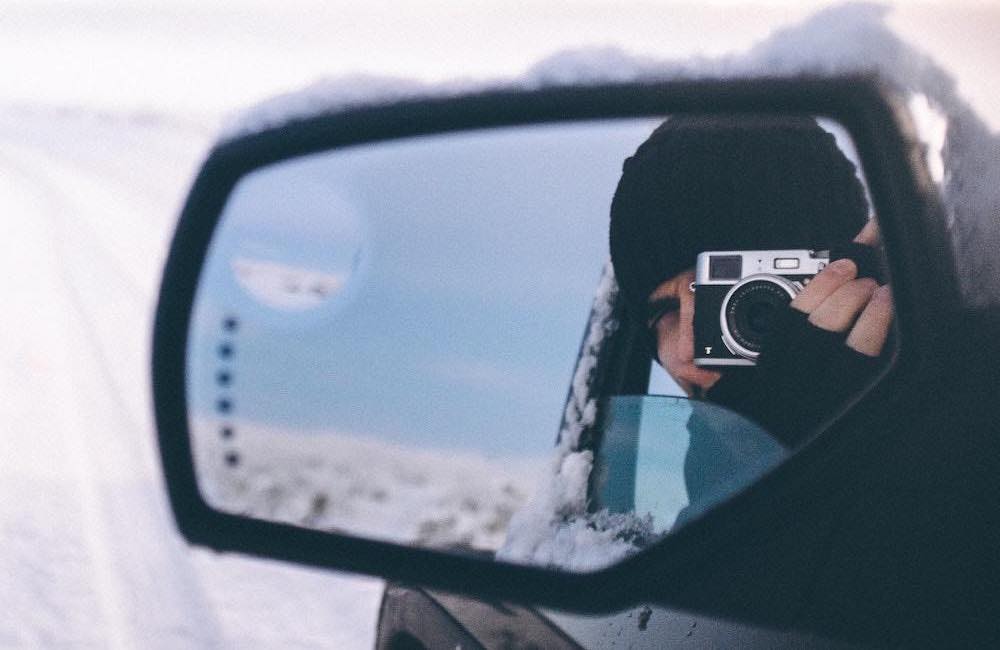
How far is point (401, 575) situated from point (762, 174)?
64 centimetres

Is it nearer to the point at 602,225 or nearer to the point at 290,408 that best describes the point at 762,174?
the point at 602,225

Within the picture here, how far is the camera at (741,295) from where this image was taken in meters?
1.11

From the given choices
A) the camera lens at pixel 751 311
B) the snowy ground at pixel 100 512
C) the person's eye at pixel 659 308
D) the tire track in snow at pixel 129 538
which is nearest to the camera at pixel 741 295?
the camera lens at pixel 751 311

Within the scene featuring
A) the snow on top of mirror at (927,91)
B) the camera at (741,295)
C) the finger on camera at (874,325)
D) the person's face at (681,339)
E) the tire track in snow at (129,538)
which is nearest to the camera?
the snow on top of mirror at (927,91)

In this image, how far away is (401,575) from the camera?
1.18 m

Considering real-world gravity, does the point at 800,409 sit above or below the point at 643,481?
above

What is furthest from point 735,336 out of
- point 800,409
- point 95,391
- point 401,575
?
point 95,391

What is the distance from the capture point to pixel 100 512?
5242 mm

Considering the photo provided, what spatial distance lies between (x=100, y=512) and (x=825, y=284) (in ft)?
16.1

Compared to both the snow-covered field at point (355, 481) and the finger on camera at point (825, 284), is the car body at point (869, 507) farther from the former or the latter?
the snow-covered field at point (355, 481)

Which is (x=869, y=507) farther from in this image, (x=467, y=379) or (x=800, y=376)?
(x=467, y=379)

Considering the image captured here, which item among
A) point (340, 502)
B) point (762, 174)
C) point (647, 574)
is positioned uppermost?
point (762, 174)

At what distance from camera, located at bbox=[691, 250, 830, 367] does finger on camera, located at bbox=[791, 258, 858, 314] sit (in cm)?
2

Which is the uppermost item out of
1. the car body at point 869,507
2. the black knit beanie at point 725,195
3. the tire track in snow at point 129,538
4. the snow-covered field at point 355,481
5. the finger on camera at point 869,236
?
A: the black knit beanie at point 725,195
